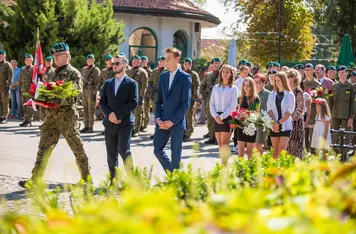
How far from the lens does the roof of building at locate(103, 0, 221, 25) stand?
120 ft

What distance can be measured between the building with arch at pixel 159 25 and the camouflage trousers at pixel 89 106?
1685cm

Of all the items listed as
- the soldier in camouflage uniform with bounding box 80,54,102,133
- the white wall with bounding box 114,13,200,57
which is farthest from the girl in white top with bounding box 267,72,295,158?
the white wall with bounding box 114,13,200,57

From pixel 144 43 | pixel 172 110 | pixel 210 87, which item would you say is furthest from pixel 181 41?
pixel 172 110

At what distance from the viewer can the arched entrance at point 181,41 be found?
40688 millimetres

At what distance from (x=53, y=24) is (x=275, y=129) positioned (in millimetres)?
16002

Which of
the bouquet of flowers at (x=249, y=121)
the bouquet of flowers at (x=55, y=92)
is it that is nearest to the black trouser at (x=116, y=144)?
the bouquet of flowers at (x=55, y=92)

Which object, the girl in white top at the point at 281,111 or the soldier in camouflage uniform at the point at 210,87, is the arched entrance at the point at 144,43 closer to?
the soldier in camouflage uniform at the point at 210,87

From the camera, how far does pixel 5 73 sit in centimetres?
2203

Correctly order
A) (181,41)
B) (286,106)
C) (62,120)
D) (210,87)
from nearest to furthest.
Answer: (62,120), (286,106), (210,87), (181,41)

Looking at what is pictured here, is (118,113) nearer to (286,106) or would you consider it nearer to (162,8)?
(286,106)

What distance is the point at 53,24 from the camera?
25.3m

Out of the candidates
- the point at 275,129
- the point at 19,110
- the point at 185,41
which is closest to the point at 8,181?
the point at 275,129

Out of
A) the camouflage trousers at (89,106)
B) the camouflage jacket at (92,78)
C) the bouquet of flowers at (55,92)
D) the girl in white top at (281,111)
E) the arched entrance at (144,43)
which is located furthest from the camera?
the arched entrance at (144,43)

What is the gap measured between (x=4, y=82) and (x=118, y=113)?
13.4 m
